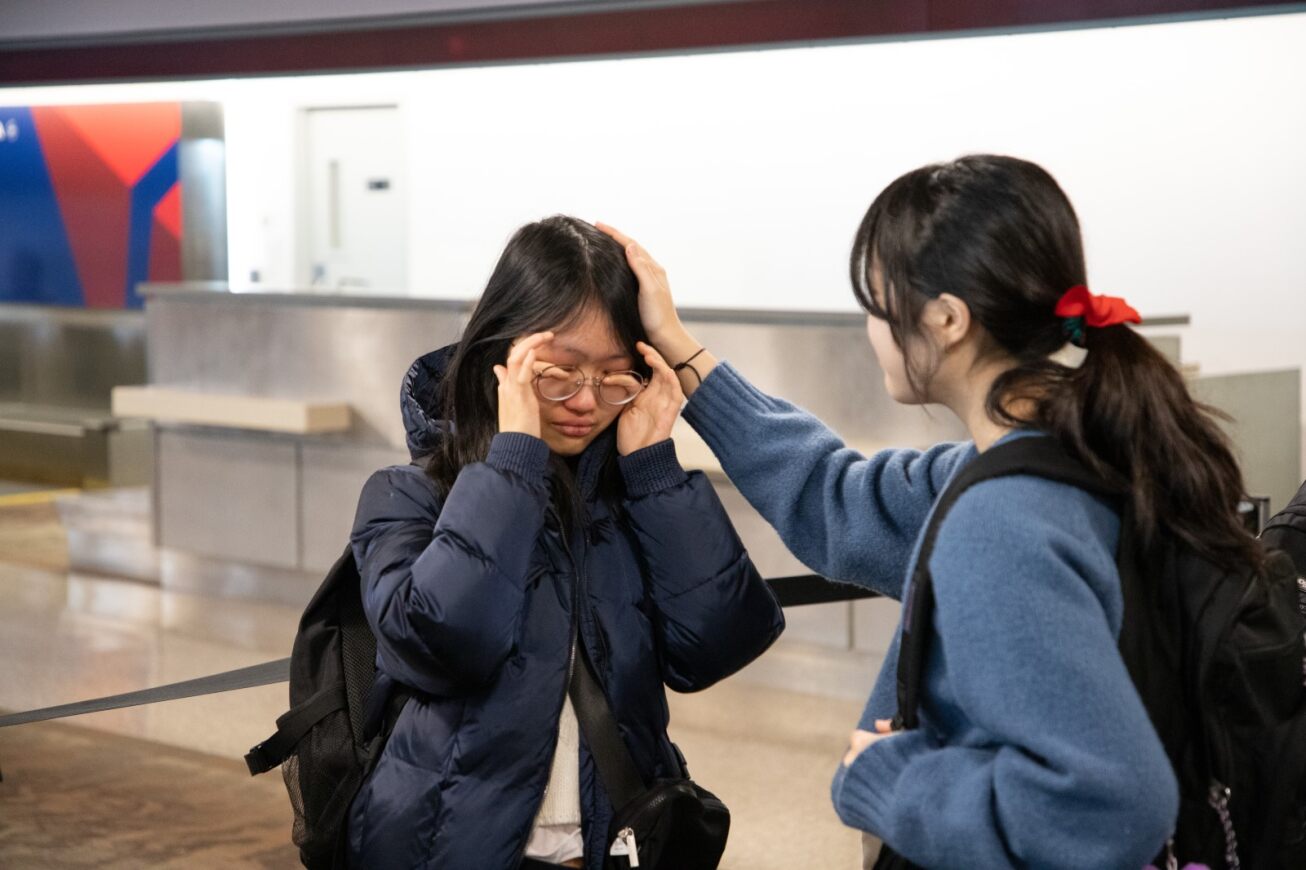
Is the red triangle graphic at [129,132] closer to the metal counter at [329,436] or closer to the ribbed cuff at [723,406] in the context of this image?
the metal counter at [329,436]

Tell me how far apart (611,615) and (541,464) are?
23 cm

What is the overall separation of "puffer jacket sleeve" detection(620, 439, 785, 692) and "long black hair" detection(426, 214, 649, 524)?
11cm

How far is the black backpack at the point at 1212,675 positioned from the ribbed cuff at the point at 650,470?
612 millimetres

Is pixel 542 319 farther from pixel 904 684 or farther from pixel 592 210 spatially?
pixel 592 210

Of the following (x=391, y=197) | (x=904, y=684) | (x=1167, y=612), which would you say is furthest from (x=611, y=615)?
(x=391, y=197)

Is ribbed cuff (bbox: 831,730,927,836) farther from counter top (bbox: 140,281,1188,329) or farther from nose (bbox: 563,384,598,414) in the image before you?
counter top (bbox: 140,281,1188,329)

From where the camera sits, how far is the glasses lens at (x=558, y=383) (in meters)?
2.00

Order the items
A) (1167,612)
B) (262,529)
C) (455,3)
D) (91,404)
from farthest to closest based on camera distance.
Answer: (91,404) < (455,3) < (262,529) < (1167,612)

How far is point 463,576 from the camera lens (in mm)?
1822

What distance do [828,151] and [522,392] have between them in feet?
25.1

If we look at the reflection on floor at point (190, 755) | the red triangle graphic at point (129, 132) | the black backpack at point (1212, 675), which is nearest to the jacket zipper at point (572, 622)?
the black backpack at point (1212, 675)

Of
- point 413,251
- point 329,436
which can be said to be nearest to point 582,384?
point 329,436

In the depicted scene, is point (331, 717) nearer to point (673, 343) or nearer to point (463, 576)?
point (463, 576)

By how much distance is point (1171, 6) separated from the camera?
265 inches
